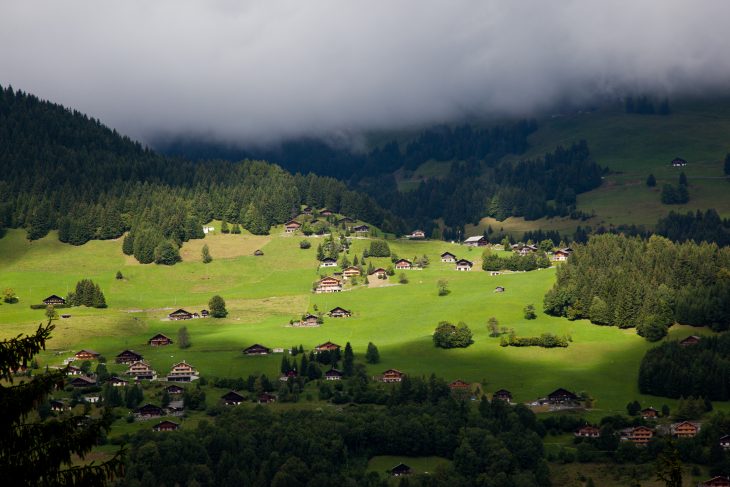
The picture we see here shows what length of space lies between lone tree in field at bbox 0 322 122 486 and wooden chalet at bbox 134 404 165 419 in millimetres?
115049

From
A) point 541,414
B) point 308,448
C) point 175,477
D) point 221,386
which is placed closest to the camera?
point 175,477

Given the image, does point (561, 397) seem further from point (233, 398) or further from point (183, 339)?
point (183, 339)

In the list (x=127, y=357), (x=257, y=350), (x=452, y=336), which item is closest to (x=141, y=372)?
(x=127, y=357)

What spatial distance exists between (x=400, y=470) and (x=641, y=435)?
94.7ft

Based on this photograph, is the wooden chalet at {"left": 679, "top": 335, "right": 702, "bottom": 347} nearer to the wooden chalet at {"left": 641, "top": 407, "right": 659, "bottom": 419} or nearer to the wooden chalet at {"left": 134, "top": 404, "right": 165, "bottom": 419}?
the wooden chalet at {"left": 641, "top": 407, "right": 659, "bottom": 419}

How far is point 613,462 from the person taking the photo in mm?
124688

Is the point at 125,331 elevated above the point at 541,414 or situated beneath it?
elevated above

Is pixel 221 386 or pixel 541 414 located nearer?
pixel 541 414

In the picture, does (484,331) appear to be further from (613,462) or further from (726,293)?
(613,462)

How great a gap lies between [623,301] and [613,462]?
70338 millimetres

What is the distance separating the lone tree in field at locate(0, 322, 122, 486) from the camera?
91.8ft

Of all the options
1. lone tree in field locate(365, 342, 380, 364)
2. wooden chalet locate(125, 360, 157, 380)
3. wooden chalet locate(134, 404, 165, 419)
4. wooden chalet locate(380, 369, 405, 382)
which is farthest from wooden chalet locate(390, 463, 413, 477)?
wooden chalet locate(125, 360, 157, 380)

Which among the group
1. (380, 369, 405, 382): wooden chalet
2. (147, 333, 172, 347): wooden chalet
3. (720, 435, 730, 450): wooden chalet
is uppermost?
(147, 333, 172, 347): wooden chalet

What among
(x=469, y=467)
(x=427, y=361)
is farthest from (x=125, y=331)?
(x=469, y=467)
